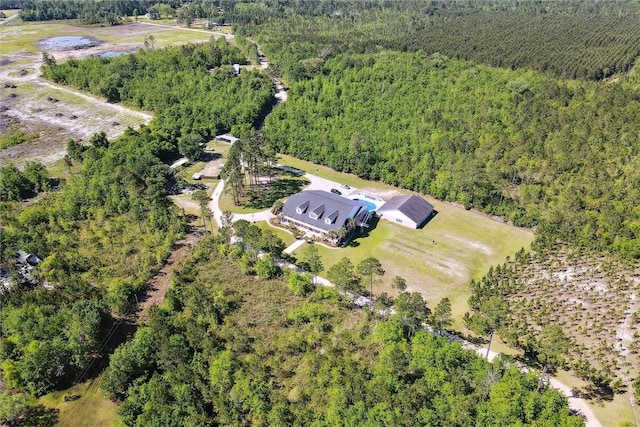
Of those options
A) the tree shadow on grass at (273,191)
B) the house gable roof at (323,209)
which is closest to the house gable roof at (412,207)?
the house gable roof at (323,209)

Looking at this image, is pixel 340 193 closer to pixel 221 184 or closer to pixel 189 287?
pixel 221 184

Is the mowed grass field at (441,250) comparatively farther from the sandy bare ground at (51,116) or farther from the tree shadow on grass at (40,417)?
the sandy bare ground at (51,116)

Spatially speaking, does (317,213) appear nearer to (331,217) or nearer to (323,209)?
(323,209)

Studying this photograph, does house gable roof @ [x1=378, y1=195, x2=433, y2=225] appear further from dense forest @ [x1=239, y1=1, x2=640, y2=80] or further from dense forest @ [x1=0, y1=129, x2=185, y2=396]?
dense forest @ [x1=239, y1=1, x2=640, y2=80]

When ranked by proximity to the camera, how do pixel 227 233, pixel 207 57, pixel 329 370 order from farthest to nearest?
pixel 207 57 < pixel 227 233 < pixel 329 370

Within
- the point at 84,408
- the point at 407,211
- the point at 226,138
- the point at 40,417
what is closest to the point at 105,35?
the point at 226,138

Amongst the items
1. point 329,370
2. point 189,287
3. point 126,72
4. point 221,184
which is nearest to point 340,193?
point 221,184

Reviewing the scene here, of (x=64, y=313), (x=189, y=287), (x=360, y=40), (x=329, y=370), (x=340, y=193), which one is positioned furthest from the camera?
(x=360, y=40)
